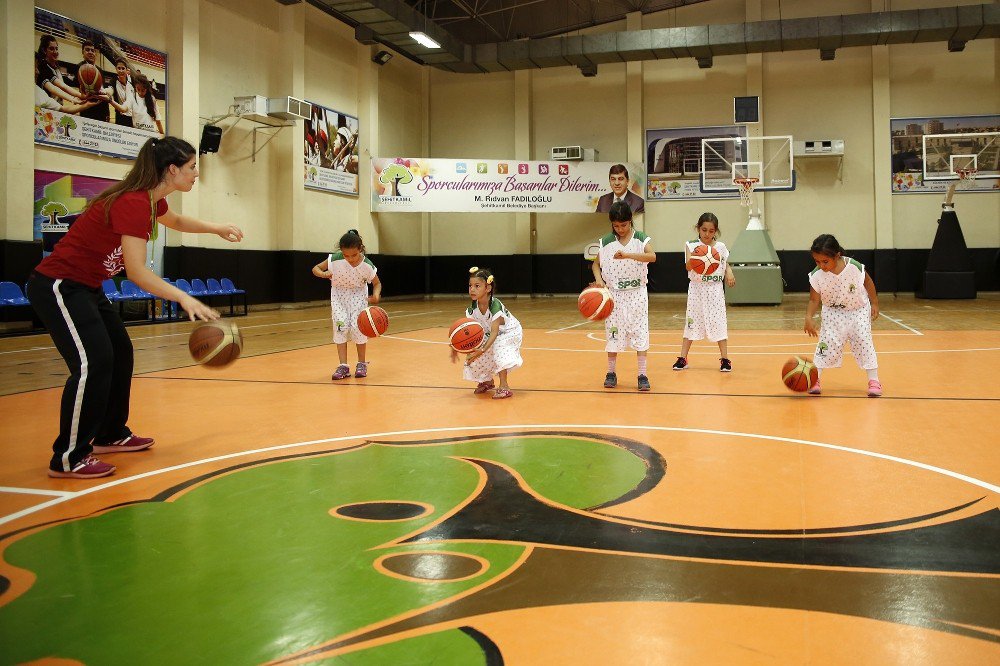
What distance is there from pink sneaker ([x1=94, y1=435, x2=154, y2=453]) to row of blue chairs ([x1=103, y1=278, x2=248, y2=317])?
8463 mm

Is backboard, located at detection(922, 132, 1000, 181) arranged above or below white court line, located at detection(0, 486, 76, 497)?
above

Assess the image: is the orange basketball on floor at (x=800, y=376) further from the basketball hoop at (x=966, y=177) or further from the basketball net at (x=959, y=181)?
the basketball hoop at (x=966, y=177)

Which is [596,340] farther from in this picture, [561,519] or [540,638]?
[540,638]

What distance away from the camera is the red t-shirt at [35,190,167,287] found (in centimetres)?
383

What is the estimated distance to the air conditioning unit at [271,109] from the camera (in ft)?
52.3

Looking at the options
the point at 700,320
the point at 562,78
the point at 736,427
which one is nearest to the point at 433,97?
the point at 562,78

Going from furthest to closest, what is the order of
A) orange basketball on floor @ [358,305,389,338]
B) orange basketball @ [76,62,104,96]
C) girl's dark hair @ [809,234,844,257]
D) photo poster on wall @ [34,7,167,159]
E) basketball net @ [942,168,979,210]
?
basketball net @ [942,168,979,210]
orange basketball @ [76,62,104,96]
photo poster on wall @ [34,7,167,159]
orange basketball on floor @ [358,305,389,338]
girl's dark hair @ [809,234,844,257]

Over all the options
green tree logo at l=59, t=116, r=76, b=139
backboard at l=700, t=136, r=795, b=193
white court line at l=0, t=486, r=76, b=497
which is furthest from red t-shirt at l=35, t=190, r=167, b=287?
backboard at l=700, t=136, r=795, b=193

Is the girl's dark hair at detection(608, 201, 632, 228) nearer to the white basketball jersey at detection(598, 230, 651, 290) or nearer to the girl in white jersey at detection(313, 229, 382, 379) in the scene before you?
the white basketball jersey at detection(598, 230, 651, 290)

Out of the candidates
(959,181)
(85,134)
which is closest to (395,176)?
(85,134)

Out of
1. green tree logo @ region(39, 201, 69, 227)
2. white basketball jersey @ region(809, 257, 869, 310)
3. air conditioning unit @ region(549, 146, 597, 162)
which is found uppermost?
air conditioning unit @ region(549, 146, 597, 162)

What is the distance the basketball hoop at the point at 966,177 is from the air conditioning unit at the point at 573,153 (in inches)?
350

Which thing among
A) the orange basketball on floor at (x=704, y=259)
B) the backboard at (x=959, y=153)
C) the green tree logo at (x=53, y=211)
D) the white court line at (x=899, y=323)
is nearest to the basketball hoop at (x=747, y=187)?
the white court line at (x=899, y=323)

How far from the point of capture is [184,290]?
14.8m
